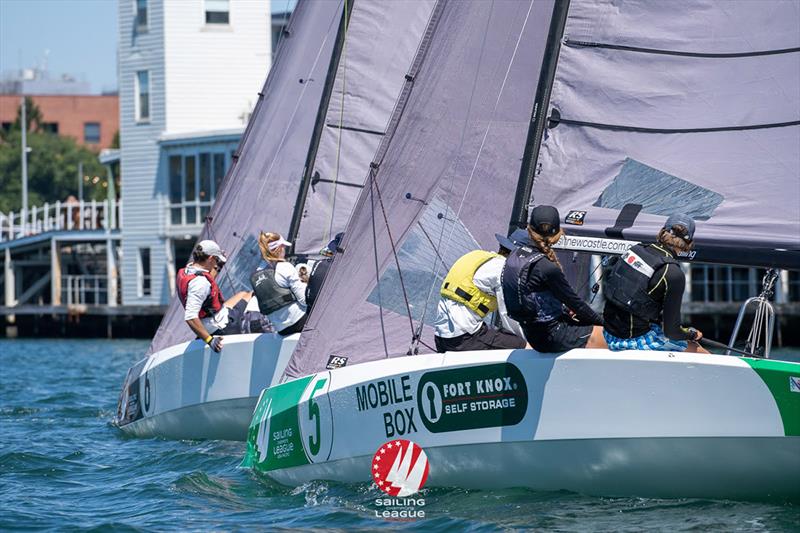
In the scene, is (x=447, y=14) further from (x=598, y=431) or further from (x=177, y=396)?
(x=177, y=396)

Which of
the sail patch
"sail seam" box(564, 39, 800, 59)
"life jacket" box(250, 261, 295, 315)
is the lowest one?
"life jacket" box(250, 261, 295, 315)

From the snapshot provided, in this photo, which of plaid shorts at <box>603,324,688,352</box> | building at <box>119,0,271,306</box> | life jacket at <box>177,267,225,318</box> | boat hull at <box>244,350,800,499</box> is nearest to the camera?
boat hull at <box>244,350,800,499</box>

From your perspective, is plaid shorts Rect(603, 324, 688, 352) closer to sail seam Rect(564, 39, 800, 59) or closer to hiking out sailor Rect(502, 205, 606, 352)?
hiking out sailor Rect(502, 205, 606, 352)

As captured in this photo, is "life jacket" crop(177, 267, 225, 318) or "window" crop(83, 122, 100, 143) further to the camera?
"window" crop(83, 122, 100, 143)

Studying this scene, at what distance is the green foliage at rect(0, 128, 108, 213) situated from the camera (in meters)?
72.4

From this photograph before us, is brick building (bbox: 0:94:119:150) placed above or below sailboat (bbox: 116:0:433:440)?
above

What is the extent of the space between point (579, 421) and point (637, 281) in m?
0.91

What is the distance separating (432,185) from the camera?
1009 centimetres

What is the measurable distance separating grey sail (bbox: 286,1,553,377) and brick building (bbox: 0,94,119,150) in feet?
237

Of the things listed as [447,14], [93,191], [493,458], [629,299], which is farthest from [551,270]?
[93,191]

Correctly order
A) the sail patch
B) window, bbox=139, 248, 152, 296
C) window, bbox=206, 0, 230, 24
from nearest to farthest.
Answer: the sail patch, window, bbox=206, 0, 230, 24, window, bbox=139, 248, 152, 296

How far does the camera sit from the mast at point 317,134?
15.1m

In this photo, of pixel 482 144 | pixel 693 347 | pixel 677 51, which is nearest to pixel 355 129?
pixel 482 144

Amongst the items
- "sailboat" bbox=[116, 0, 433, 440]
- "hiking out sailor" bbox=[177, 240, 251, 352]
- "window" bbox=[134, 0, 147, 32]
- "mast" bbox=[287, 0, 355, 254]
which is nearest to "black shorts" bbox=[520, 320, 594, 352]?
"hiking out sailor" bbox=[177, 240, 251, 352]
